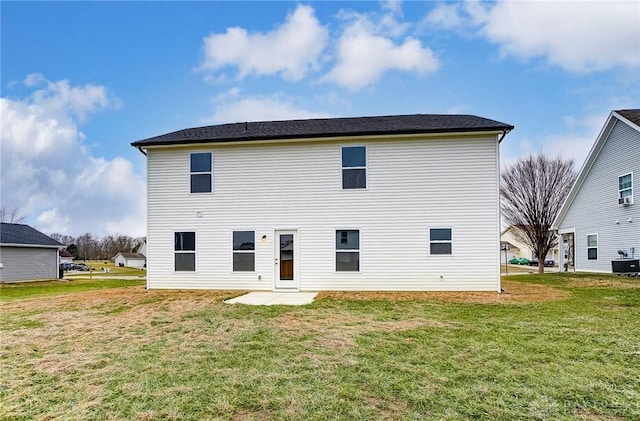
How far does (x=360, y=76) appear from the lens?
1770 centimetres

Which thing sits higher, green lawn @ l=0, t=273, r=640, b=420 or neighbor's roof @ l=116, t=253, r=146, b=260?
green lawn @ l=0, t=273, r=640, b=420

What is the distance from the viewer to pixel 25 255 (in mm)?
21641

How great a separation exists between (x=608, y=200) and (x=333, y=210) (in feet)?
46.5

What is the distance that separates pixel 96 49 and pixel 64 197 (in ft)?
50.6

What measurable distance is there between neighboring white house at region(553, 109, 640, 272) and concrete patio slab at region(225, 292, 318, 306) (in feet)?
47.8

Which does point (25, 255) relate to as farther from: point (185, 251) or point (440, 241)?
point (440, 241)

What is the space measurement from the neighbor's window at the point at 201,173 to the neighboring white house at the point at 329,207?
0.12ft

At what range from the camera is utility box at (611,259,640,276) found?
15.8m

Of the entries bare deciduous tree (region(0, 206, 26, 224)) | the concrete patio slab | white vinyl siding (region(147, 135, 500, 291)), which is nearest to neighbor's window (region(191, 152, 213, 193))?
white vinyl siding (region(147, 135, 500, 291))

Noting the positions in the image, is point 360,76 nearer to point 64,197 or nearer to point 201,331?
point 201,331

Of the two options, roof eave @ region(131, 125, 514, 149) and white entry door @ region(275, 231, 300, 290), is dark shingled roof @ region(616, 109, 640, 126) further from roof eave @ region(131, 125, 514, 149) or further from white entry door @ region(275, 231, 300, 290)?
white entry door @ region(275, 231, 300, 290)

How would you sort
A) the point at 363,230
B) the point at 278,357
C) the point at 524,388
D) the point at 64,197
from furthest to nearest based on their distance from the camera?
the point at 64,197 < the point at 363,230 < the point at 278,357 < the point at 524,388

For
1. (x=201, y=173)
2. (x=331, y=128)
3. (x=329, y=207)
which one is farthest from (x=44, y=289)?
(x=331, y=128)

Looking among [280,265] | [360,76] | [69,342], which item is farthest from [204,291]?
[360,76]
